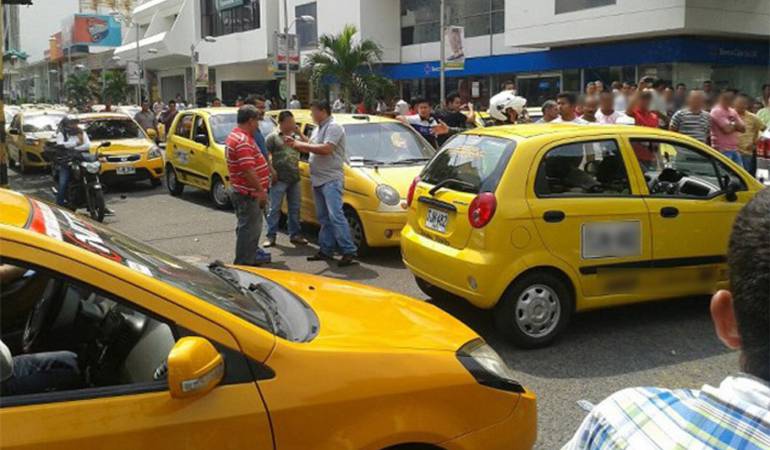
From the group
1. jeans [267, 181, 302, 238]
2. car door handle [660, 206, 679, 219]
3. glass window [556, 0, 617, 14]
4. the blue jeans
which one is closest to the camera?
car door handle [660, 206, 679, 219]

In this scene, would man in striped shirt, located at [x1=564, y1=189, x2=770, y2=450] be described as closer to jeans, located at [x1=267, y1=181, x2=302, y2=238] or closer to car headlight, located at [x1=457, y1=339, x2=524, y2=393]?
car headlight, located at [x1=457, y1=339, x2=524, y2=393]

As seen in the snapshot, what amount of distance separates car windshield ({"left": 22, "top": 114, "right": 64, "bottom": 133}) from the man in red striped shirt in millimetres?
11983

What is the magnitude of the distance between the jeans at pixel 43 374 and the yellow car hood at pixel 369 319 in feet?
2.64

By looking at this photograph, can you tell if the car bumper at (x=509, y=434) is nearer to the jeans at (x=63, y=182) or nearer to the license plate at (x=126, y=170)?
the jeans at (x=63, y=182)

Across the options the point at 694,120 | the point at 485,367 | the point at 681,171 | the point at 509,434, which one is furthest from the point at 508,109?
the point at 509,434

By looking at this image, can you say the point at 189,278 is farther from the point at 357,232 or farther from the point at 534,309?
the point at 357,232

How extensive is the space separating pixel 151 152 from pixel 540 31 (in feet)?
45.1

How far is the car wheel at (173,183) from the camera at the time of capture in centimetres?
1342

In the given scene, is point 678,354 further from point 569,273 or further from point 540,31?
point 540,31

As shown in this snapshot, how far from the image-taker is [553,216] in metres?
5.09

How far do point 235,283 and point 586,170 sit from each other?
320cm

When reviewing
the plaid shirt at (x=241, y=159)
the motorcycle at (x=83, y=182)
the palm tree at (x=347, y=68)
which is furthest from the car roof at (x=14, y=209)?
the palm tree at (x=347, y=68)

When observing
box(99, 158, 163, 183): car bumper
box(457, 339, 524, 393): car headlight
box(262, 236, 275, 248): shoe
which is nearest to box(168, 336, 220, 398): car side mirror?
box(457, 339, 524, 393): car headlight

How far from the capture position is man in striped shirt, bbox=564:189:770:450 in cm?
109
